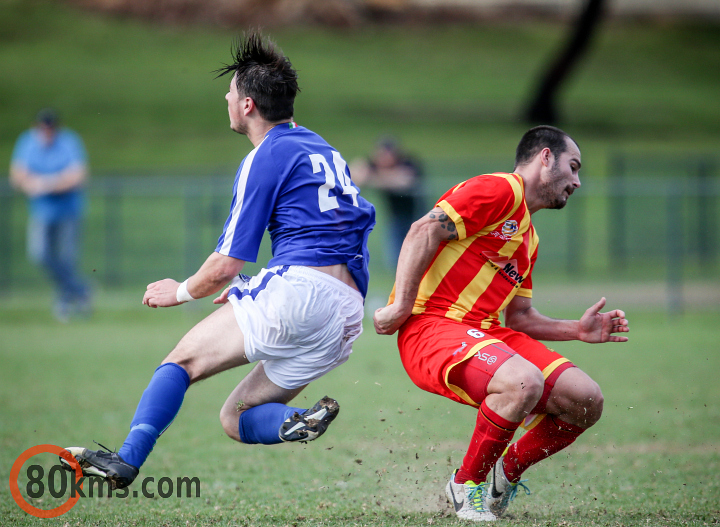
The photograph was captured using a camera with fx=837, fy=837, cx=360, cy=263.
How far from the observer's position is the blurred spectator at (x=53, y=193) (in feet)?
37.7

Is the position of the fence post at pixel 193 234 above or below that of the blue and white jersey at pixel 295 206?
above

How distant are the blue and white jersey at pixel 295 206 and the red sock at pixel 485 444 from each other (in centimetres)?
89

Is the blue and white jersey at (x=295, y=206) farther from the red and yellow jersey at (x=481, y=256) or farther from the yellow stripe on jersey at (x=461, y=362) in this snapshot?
the yellow stripe on jersey at (x=461, y=362)

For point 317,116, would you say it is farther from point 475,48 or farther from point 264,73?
point 264,73

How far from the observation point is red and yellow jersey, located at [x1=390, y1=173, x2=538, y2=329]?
392 centimetres

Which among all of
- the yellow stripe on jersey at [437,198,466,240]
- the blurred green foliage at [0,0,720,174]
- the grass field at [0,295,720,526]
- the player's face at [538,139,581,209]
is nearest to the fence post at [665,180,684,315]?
the grass field at [0,295,720,526]

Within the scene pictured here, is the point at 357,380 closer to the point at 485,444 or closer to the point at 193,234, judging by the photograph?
the point at 485,444

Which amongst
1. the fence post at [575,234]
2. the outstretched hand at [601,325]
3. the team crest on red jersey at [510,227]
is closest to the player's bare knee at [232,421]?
the team crest on red jersey at [510,227]

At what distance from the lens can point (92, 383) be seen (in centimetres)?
802

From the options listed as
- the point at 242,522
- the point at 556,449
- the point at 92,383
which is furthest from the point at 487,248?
the point at 92,383

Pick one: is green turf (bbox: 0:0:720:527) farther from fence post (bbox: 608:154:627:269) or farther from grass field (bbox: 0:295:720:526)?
fence post (bbox: 608:154:627:269)

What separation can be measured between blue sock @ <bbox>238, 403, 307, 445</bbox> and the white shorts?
15 centimetres

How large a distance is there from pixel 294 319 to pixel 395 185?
29.4ft

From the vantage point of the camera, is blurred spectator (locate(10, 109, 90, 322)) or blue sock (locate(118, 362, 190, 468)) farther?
blurred spectator (locate(10, 109, 90, 322))
